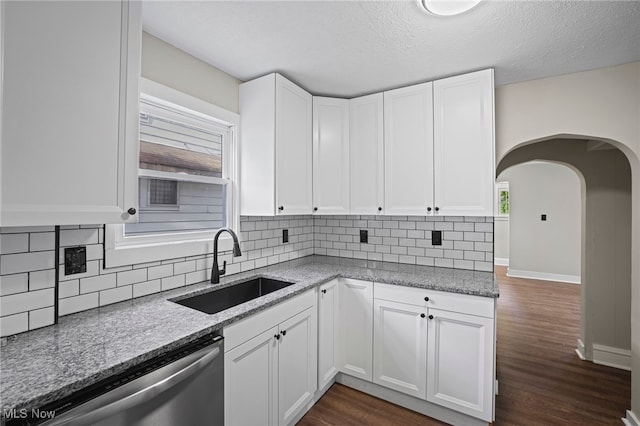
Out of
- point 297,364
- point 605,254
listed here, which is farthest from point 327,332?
point 605,254

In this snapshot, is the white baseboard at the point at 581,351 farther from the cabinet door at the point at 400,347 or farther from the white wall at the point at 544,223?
the white wall at the point at 544,223

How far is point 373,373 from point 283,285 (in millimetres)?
954

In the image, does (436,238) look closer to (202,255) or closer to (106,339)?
(202,255)

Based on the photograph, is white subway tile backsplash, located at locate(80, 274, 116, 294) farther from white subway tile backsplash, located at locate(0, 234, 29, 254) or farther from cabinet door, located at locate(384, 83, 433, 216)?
cabinet door, located at locate(384, 83, 433, 216)

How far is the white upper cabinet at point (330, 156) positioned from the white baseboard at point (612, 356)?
274cm

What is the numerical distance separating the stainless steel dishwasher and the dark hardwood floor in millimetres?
991

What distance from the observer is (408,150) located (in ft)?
7.77

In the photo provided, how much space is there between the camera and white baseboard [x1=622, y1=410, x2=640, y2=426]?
6.16 ft

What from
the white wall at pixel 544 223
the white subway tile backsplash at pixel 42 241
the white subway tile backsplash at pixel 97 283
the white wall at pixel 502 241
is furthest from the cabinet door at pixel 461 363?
the white wall at pixel 502 241

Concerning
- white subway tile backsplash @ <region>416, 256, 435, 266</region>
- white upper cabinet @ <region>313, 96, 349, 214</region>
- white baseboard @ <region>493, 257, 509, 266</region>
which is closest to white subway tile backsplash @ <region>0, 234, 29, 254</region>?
white upper cabinet @ <region>313, 96, 349, 214</region>

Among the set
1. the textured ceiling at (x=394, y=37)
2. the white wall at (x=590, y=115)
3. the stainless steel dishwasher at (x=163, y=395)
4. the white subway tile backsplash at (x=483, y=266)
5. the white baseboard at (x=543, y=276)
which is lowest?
the white baseboard at (x=543, y=276)

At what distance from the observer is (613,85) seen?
6.59 ft

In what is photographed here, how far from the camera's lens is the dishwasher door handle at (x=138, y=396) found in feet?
2.86

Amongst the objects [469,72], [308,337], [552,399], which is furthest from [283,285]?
[552,399]
